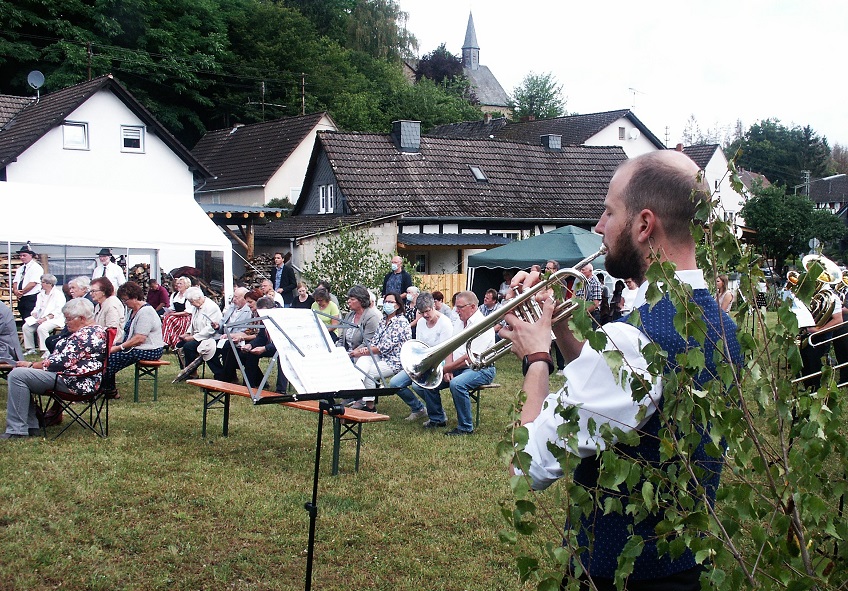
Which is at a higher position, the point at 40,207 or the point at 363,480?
the point at 40,207

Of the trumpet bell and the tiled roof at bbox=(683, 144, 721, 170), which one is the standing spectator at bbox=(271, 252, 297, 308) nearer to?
the trumpet bell

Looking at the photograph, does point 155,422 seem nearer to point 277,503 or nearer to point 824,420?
point 277,503

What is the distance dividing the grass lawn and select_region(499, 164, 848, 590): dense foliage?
10.2 ft

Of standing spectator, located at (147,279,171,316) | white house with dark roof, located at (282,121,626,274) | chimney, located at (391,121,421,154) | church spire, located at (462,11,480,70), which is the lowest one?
standing spectator, located at (147,279,171,316)

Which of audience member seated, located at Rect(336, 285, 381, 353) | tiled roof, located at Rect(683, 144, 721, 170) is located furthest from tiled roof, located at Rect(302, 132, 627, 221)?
audience member seated, located at Rect(336, 285, 381, 353)

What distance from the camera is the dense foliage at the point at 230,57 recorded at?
114 ft

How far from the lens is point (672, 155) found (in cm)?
201

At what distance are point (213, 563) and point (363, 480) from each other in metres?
1.96

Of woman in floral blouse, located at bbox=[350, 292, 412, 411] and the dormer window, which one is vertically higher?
the dormer window

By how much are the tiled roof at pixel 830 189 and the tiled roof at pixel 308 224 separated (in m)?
46.4

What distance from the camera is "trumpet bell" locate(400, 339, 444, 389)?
343 centimetres

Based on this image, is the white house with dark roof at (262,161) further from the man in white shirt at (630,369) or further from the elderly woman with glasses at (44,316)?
the man in white shirt at (630,369)

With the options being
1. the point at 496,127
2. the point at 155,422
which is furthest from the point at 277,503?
the point at 496,127

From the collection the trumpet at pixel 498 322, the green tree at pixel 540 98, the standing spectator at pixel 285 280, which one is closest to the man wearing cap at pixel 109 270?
the standing spectator at pixel 285 280
